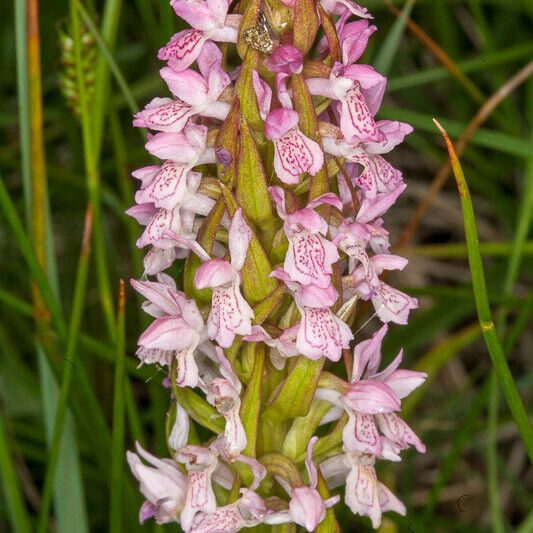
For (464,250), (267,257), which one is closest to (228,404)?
(267,257)

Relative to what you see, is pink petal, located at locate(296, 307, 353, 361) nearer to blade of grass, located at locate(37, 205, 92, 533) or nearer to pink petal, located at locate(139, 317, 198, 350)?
pink petal, located at locate(139, 317, 198, 350)

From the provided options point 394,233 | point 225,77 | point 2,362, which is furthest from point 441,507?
point 225,77

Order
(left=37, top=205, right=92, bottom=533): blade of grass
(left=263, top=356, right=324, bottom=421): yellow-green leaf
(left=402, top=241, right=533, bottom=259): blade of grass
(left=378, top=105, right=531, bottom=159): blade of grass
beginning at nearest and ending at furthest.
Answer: (left=263, top=356, right=324, bottom=421): yellow-green leaf
(left=37, top=205, right=92, bottom=533): blade of grass
(left=378, top=105, right=531, bottom=159): blade of grass
(left=402, top=241, right=533, bottom=259): blade of grass

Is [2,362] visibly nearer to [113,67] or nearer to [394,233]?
[113,67]

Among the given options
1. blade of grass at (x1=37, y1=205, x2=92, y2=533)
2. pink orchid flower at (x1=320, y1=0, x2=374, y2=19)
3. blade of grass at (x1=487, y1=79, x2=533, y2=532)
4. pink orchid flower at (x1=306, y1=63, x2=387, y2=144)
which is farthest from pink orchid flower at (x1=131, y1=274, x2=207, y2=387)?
blade of grass at (x1=487, y1=79, x2=533, y2=532)

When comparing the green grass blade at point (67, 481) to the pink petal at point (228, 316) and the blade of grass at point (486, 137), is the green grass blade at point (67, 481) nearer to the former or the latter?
the pink petal at point (228, 316)

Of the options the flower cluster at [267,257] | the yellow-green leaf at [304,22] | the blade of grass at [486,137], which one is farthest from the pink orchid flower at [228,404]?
the blade of grass at [486,137]

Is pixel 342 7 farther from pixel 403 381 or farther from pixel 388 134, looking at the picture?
pixel 403 381
